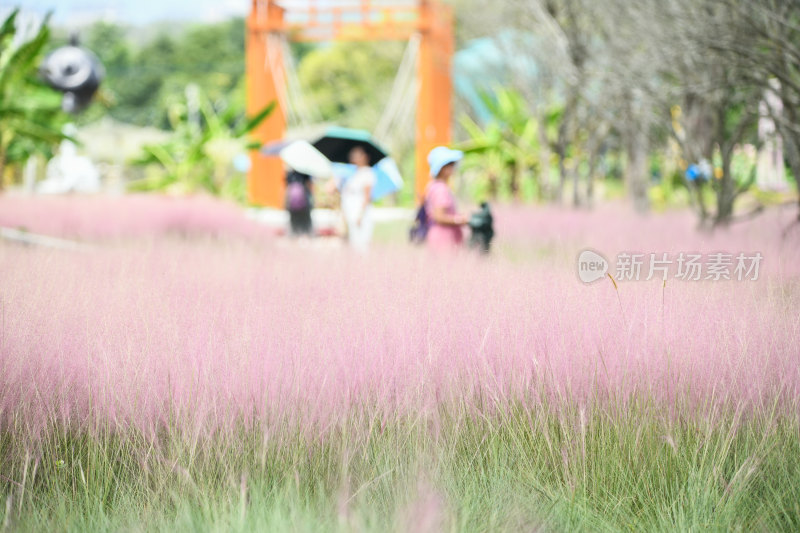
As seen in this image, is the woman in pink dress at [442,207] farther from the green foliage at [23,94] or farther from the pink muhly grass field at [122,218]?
the green foliage at [23,94]

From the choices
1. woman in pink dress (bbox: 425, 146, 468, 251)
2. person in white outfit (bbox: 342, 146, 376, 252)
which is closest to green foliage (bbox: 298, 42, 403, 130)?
person in white outfit (bbox: 342, 146, 376, 252)

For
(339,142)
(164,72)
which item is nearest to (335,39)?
(339,142)

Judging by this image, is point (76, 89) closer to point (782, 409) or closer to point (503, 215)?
point (503, 215)

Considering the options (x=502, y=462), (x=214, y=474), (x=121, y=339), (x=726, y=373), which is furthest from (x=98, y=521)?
(x=726, y=373)

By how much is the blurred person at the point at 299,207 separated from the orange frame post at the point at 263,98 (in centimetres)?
680

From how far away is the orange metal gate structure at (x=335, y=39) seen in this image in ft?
56.8

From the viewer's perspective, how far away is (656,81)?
29.3ft

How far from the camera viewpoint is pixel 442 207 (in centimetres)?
615

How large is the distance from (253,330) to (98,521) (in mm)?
838

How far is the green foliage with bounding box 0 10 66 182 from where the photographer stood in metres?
9.69

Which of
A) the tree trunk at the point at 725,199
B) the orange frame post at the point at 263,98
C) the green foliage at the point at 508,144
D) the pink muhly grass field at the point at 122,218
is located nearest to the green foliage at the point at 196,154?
the orange frame post at the point at 263,98

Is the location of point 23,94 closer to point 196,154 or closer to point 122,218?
point 196,154

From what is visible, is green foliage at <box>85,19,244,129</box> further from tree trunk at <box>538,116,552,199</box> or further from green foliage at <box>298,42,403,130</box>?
tree trunk at <box>538,116,552,199</box>

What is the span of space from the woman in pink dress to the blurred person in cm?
448
